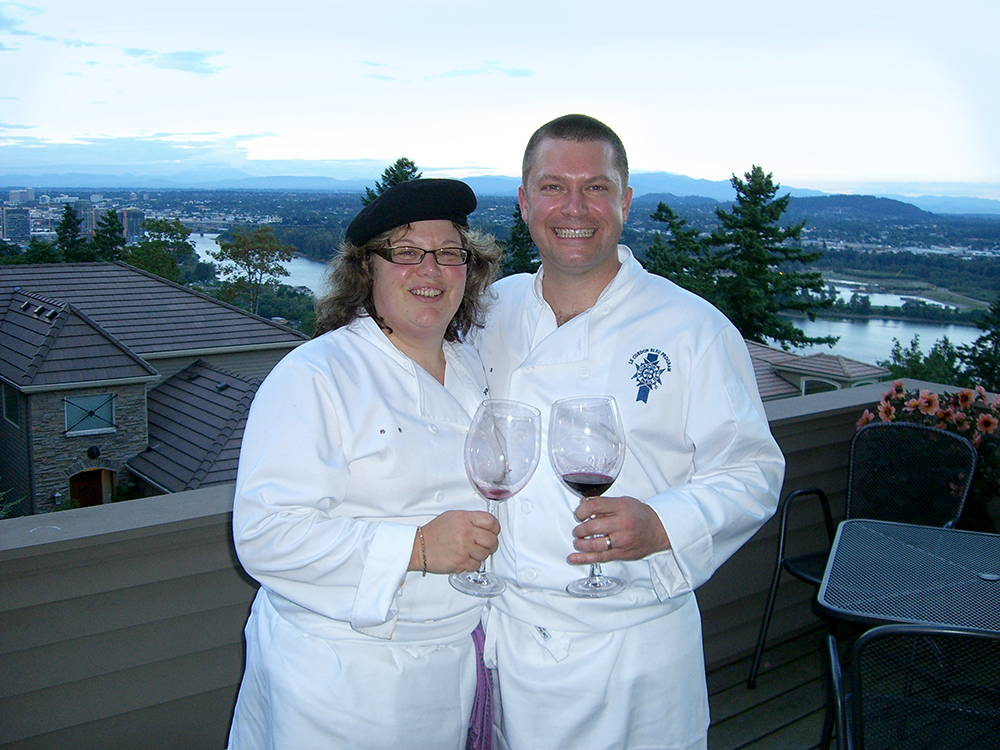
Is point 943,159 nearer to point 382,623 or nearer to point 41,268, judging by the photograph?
point 382,623

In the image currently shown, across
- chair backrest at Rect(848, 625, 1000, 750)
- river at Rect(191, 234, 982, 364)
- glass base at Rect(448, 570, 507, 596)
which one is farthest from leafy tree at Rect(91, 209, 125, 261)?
chair backrest at Rect(848, 625, 1000, 750)

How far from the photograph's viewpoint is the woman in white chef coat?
1286 mm

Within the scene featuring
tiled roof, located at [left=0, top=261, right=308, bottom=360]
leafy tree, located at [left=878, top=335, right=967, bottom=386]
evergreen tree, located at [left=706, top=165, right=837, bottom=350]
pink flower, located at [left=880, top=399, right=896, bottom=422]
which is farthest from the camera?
evergreen tree, located at [left=706, top=165, right=837, bottom=350]

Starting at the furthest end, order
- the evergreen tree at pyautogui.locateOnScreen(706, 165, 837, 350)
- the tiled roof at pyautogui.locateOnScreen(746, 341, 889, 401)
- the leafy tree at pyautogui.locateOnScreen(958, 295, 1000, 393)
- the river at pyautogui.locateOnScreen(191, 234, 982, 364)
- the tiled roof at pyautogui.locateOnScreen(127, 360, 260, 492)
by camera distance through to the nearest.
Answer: the evergreen tree at pyautogui.locateOnScreen(706, 165, 837, 350), the leafy tree at pyautogui.locateOnScreen(958, 295, 1000, 393), the tiled roof at pyautogui.locateOnScreen(746, 341, 889, 401), the river at pyautogui.locateOnScreen(191, 234, 982, 364), the tiled roof at pyautogui.locateOnScreen(127, 360, 260, 492)

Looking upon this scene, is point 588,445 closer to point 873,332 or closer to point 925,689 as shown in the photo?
point 925,689

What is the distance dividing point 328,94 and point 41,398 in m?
13.4

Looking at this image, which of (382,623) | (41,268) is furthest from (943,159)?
(41,268)

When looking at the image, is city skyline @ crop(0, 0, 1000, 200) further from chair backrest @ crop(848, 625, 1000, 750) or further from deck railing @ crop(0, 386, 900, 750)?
deck railing @ crop(0, 386, 900, 750)

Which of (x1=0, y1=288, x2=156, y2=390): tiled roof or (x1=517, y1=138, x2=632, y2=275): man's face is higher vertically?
(x1=517, y1=138, x2=632, y2=275): man's face

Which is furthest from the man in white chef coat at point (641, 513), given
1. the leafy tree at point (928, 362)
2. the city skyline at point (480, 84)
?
the leafy tree at point (928, 362)

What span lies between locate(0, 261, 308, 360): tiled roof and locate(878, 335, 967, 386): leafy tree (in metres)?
18.3

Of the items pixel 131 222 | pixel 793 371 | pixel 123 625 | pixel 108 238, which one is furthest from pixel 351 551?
pixel 108 238

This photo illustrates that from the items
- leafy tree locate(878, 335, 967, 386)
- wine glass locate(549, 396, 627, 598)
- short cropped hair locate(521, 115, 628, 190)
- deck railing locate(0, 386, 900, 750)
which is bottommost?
leafy tree locate(878, 335, 967, 386)

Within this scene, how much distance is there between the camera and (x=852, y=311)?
23.7 metres
